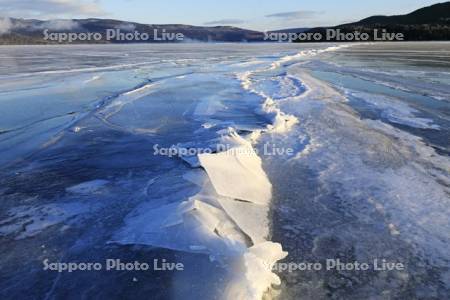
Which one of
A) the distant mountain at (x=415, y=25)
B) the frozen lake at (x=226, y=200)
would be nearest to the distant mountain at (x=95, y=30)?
the distant mountain at (x=415, y=25)

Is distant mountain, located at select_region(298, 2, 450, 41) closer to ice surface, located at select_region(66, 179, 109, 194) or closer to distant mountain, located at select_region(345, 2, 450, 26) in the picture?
distant mountain, located at select_region(345, 2, 450, 26)

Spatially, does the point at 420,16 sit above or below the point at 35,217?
above

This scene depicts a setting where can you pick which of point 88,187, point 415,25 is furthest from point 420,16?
point 88,187

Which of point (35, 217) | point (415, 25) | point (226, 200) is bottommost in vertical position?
point (35, 217)

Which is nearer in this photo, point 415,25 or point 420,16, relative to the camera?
point 415,25

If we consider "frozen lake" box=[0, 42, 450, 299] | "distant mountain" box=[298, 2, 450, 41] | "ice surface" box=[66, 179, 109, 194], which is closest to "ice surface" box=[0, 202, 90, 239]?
"frozen lake" box=[0, 42, 450, 299]

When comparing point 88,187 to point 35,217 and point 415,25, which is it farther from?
point 415,25

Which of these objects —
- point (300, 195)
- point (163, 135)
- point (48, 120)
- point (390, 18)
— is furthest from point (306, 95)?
point (390, 18)

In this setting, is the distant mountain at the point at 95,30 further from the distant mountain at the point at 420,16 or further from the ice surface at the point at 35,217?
the ice surface at the point at 35,217
